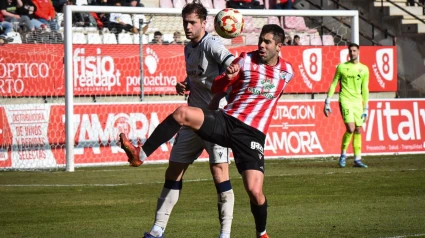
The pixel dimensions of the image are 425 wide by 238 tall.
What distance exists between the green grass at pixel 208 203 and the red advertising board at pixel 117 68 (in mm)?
3174

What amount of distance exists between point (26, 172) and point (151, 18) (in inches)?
233

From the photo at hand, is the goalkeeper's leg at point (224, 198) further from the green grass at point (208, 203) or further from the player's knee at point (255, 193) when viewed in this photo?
the green grass at point (208, 203)

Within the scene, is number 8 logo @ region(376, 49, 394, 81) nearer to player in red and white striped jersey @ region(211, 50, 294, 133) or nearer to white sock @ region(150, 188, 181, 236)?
player in red and white striped jersey @ region(211, 50, 294, 133)

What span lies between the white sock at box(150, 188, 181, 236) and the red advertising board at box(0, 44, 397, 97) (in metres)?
12.6

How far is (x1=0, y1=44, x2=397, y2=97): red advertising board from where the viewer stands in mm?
21594

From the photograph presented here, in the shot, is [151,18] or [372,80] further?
[372,80]

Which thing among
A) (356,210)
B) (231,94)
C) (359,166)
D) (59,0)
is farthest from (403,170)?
(59,0)

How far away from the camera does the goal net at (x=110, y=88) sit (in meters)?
20.2

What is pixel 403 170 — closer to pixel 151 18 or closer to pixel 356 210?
pixel 356 210

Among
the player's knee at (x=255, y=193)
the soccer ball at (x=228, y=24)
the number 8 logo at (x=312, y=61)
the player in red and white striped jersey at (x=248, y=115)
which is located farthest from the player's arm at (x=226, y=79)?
the number 8 logo at (x=312, y=61)

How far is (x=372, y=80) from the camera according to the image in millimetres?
26891

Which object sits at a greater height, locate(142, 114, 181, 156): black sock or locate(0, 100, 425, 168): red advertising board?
locate(142, 114, 181, 156): black sock

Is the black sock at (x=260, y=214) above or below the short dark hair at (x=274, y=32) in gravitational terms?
below

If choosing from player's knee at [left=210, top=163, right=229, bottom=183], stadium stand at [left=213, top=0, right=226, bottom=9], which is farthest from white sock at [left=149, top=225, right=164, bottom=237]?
stadium stand at [left=213, top=0, right=226, bottom=9]
